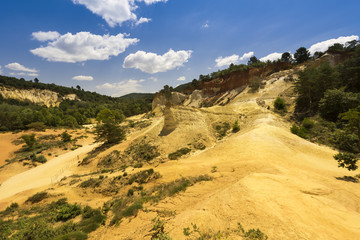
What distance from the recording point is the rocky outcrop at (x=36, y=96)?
78812 mm

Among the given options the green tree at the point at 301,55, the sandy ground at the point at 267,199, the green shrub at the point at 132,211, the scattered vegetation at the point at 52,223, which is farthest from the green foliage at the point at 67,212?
the green tree at the point at 301,55

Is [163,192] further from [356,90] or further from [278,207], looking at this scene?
[356,90]

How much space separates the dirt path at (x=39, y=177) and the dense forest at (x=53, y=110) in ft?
84.6

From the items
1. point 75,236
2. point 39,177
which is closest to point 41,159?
point 39,177

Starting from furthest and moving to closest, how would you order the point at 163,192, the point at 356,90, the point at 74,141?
the point at 74,141, the point at 356,90, the point at 163,192

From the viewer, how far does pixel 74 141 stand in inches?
1331

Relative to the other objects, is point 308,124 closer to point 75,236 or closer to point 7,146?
point 75,236

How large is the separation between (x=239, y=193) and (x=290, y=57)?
85.3 m

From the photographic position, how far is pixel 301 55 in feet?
204

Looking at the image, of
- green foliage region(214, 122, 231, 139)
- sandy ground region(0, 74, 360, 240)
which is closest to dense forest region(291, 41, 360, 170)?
sandy ground region(0, 74, 360, 240)

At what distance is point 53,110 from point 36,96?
4043 centimetres

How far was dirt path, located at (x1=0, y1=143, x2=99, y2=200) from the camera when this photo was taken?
17.0 meters

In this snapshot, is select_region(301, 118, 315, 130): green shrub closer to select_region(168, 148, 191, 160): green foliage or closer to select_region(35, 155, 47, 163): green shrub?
select_region(168, 148, 191, 160): green foliage

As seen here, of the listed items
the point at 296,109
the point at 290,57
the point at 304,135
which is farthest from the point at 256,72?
the point at 304,135
